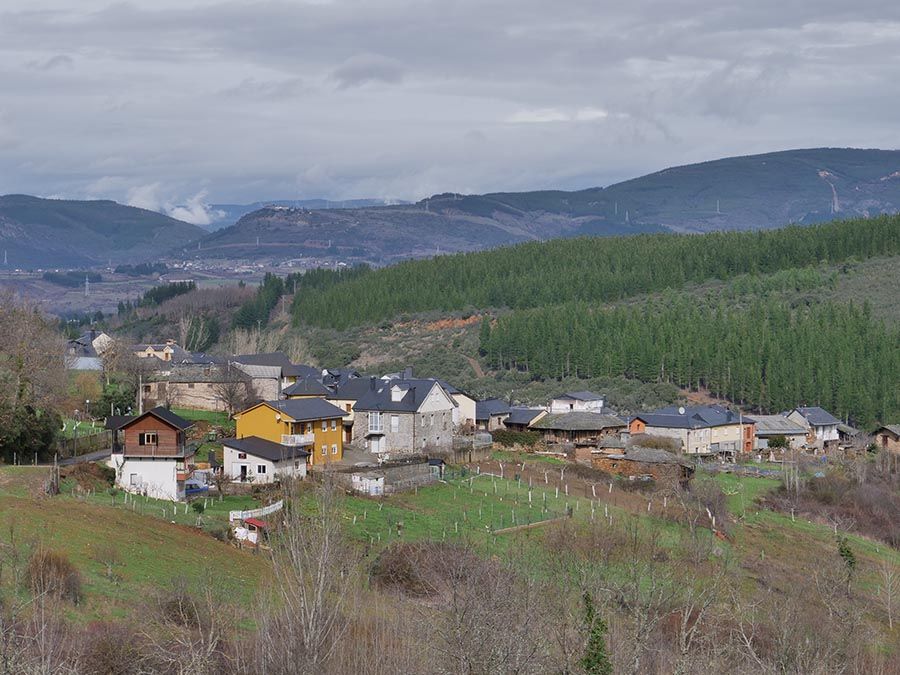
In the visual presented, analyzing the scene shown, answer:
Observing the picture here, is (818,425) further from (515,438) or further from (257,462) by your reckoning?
(257,462)

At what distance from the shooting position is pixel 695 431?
270 ft

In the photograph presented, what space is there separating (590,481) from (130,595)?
3629cm

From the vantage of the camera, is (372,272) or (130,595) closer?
(130,595)

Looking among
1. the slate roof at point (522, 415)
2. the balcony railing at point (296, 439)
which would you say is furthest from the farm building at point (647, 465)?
the balcony railing at point (296, 439)

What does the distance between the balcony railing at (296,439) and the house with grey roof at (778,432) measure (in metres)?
38.2

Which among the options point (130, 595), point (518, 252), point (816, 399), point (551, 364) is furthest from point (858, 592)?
point (518, 252)

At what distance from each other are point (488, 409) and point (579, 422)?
634 centimetres

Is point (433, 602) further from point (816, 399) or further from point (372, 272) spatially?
point (372, 272)

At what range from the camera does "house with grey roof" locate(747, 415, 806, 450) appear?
3418 inches

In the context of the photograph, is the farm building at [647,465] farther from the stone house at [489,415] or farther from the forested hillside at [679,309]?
the forested hillside at [679,309]

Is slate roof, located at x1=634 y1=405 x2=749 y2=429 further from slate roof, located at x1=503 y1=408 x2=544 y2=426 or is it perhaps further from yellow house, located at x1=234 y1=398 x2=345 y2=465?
yellow house, located at x1=234 y1=398 x2=345 y2=465

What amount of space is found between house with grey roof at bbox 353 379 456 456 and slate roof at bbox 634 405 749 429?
18.2m

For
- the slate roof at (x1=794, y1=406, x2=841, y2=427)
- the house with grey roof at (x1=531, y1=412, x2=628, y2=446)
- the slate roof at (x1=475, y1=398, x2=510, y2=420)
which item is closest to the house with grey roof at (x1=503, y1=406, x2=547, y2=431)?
the slate roof at (x1=475, y1=398, x2=510, y2=420)

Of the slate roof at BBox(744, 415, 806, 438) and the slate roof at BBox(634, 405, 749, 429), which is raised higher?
the slate roof at BBox(634, 405, 749, 429)
